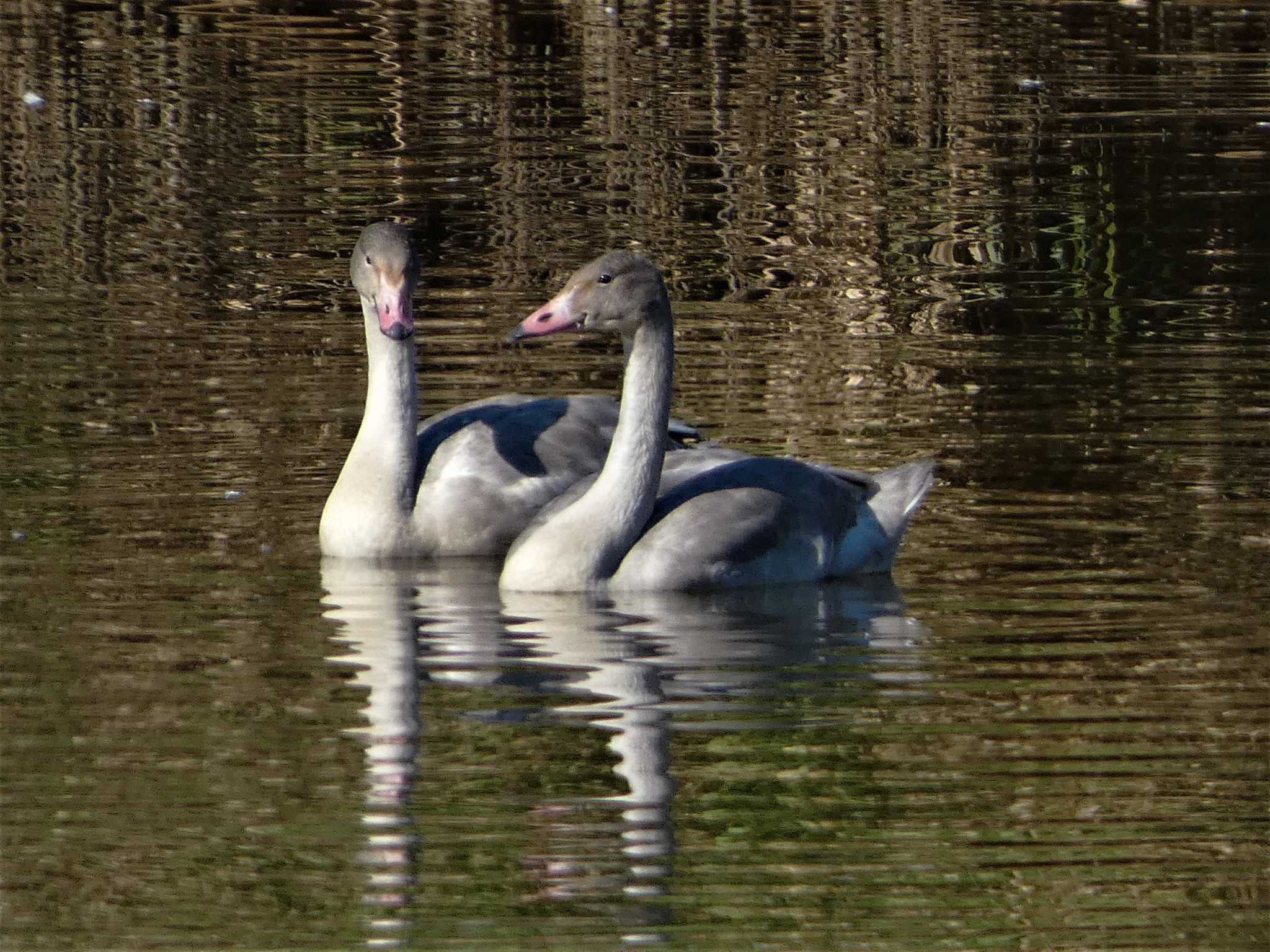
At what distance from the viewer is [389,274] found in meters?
10.5

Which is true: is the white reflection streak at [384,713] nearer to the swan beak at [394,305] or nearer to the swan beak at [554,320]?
the swan beak at [394,305]

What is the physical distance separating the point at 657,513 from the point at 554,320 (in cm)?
83

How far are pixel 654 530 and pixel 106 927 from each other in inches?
149

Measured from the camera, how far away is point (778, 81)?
22.5 m

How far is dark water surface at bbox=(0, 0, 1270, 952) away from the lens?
6.90 metres

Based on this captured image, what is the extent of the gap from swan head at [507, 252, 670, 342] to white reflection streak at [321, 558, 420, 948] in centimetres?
109

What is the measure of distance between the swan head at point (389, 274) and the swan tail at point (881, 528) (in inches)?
72.9

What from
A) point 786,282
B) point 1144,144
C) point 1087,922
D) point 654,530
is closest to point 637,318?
point 654,530

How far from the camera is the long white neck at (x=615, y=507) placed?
32.4 feet

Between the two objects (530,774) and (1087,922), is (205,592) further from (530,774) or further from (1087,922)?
(1087,922)

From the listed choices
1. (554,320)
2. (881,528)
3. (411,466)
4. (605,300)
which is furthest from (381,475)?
(881,528)

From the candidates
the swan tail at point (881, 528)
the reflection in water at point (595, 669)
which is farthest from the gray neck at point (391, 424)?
the swan tail at point (881, 528)

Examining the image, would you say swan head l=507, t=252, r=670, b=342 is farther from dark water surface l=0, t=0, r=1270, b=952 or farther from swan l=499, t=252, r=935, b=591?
dark water surface l=0, t=0, r=1270, b=952

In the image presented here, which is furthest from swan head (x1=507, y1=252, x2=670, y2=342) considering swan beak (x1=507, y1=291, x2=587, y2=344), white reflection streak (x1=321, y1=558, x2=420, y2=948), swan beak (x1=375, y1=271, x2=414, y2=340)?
white reflection streak (x1=321, y1=558, x2=420, y2=948)
